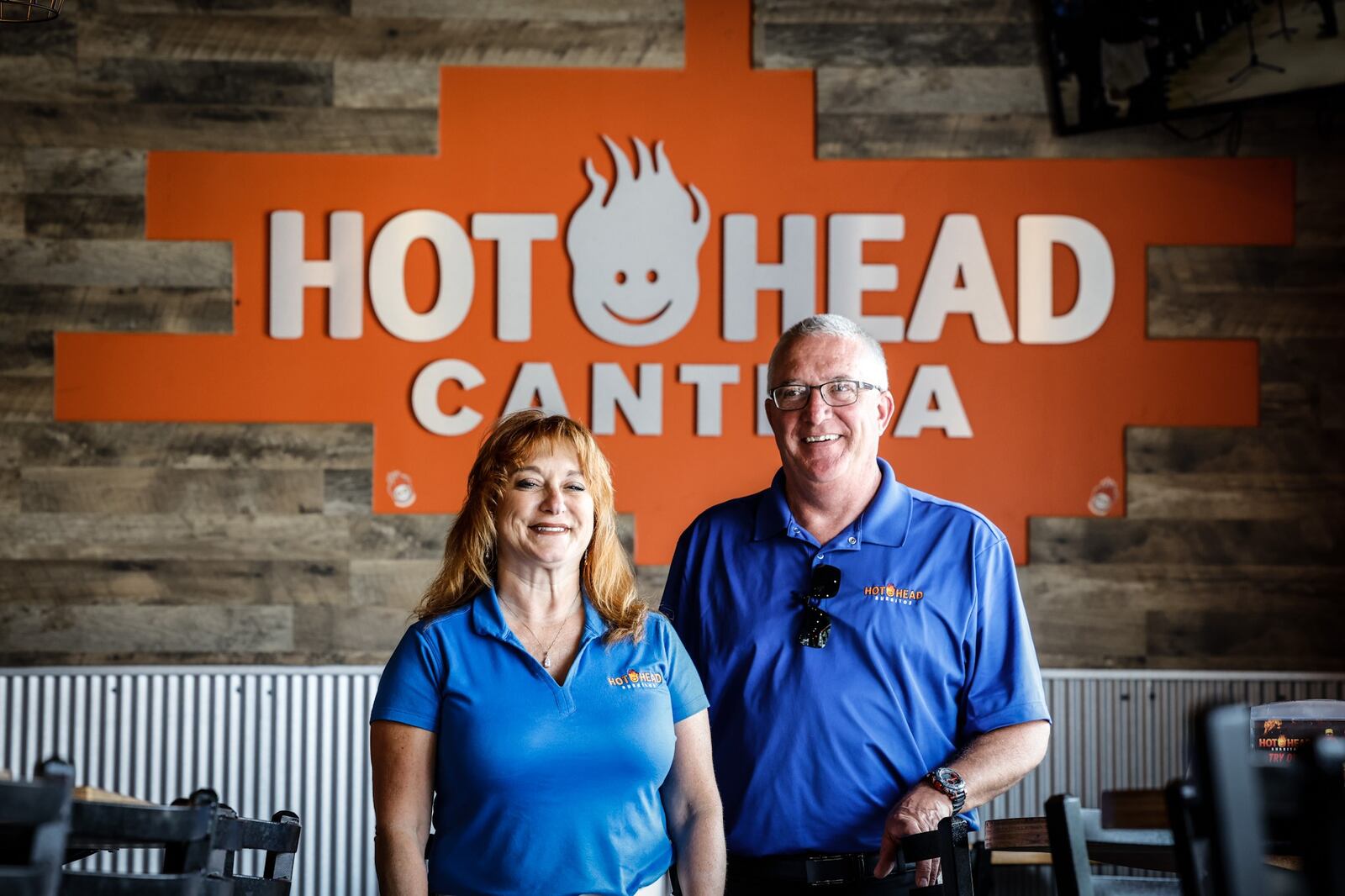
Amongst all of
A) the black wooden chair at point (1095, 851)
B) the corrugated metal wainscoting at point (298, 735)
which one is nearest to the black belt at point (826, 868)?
the black wooden chair at point (1095, 851)

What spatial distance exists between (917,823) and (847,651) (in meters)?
0.33

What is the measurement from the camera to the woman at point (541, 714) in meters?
2.09

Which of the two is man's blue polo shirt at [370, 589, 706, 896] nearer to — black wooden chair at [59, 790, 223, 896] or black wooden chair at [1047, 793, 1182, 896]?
black wooden chair at [59, 790, 223, 896]

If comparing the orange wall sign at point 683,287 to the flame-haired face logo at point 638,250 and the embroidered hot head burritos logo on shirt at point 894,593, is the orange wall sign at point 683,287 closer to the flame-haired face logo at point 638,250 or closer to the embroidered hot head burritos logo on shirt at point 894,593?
the flame-haired face logo at point 638,250

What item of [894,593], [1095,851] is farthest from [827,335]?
[1095,851]

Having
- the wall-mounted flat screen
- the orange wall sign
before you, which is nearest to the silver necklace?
the orange wall sign

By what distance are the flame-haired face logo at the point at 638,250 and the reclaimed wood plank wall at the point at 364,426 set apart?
43 centimetres

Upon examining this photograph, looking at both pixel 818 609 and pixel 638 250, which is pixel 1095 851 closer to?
pixel 818 609

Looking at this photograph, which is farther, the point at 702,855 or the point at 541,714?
the point at 702,855

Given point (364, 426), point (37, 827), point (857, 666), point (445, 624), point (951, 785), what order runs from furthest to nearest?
point (364, 426)
point (857, 666)
point (951, 785)
point (445, 624)
point (37, 827)

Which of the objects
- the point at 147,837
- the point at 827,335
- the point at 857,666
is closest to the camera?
the point at 147,837

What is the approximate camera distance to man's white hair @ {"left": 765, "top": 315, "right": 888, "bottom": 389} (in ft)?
8.59

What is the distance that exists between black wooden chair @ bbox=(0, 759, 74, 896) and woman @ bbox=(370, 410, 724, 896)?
56 cm

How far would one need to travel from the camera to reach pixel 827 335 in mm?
2609
